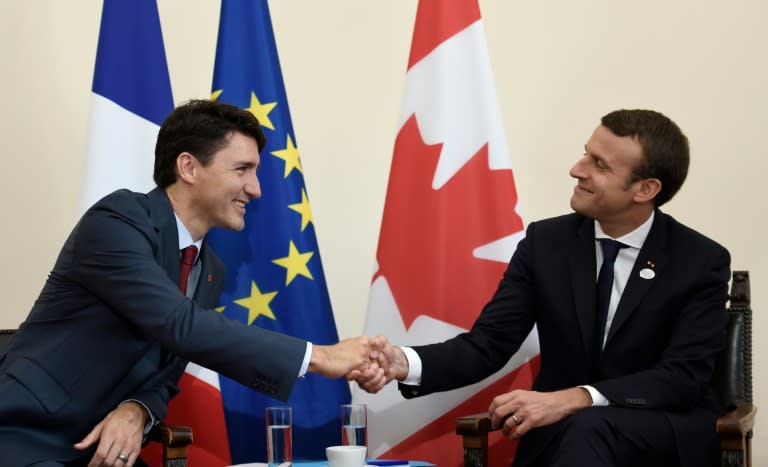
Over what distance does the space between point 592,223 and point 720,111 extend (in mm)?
1073

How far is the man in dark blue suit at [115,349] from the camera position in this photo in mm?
2520

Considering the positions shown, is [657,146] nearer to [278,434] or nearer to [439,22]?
[439,22]

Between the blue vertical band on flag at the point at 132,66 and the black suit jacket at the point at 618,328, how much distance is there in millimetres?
1380

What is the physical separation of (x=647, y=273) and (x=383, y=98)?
1.73m

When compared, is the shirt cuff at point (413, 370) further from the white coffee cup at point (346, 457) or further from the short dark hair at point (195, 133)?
the short dark hair at point (195, 133)

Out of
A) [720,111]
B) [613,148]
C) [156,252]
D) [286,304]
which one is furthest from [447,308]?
[720,111]

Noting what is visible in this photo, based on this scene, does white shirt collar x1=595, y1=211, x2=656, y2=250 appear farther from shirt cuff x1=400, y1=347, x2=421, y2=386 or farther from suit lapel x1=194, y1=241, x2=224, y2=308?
suit lapel x1=194, y1=241, x2=224, y2=308

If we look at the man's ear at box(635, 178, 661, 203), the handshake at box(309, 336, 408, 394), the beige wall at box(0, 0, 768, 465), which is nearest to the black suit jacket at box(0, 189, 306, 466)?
the handshake at box(309, 336, 408, 394)

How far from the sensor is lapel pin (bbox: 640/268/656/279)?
299 centimetres

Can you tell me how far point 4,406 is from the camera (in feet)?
8.06

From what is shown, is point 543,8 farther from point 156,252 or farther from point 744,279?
point 156,252

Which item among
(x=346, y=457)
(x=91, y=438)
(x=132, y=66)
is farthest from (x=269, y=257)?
(x=346, y=457)

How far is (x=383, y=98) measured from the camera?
4.33 meters

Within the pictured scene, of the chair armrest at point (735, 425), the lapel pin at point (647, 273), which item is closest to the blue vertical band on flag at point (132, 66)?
the lapel pin at point (647, 273)
